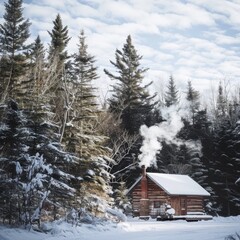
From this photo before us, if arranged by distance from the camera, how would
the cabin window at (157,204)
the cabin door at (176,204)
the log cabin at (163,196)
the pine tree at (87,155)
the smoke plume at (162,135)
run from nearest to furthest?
the pine tree at (87,155), the cabin door at (176,204), the log cabin at (163,196), the cabin window at (157,204), the smoke plume at (162,135)

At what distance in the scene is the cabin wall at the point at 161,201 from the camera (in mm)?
44750

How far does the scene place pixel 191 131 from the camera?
66.1m

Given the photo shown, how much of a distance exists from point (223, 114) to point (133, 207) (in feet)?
108

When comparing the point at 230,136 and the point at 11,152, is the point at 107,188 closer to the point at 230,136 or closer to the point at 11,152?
the point at 11,152

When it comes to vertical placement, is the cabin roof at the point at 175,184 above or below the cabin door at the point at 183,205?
above

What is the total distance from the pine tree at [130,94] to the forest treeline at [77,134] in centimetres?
14

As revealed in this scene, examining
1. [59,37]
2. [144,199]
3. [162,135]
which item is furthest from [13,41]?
[162,135]

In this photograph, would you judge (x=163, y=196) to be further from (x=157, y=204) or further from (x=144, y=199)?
(x=144, y=199)

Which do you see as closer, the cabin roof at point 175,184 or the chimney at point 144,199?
the cabin roof at point 175,184

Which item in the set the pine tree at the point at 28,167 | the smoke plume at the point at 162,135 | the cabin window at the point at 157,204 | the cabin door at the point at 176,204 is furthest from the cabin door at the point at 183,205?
the pine tree at the point at 28,167

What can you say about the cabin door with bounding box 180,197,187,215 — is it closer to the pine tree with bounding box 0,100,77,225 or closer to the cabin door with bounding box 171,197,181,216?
the cabin door with bounding box 171,197,181,216

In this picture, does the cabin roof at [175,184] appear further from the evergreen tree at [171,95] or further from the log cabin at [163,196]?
the evergreen tree at [171,95]

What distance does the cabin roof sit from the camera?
146 feet

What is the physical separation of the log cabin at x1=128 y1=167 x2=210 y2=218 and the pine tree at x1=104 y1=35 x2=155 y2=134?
26.8ft
